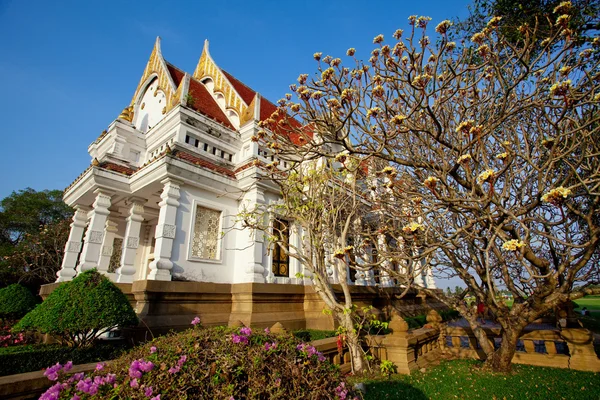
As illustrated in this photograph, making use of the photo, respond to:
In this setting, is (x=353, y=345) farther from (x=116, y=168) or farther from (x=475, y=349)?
(x=116, y=168)

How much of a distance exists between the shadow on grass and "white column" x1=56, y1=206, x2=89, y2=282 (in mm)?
9893

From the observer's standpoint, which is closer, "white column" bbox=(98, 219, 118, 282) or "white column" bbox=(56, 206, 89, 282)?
"white column" bbox=(56, 206, 89, 282)

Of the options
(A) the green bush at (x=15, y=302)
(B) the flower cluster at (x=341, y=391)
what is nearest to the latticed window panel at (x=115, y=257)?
(A) the green bush at (x=15, y=302)

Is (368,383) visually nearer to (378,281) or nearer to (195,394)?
(195,394)

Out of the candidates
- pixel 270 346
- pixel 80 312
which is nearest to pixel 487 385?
pixel 270 346

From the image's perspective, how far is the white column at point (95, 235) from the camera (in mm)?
9320

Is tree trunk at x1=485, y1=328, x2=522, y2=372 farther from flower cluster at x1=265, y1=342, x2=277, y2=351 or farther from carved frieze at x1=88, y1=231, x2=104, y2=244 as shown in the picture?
carved frieze at x1=88, y1=231, x2=104, y2=244

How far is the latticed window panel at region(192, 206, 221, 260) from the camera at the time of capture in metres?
9.23

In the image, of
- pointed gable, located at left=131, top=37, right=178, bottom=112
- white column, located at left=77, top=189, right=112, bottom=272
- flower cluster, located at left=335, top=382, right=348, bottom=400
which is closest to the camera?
flower cluster, located at left=335, top=382, right=348, bottom=400

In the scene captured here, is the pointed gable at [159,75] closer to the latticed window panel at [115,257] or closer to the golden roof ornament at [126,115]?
the golden roof ornament at [126,115]

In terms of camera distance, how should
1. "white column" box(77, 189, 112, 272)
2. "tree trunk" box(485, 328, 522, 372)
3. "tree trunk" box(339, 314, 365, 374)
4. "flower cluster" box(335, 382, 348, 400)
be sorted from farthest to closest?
"white column" box(77, 189, 112, 272) < "tree trunk" box(339, 314, 365, 374) < "tree trunk" box(485, 328, 522, 372) < "flower cluster" box(335, 382, 348, 400)

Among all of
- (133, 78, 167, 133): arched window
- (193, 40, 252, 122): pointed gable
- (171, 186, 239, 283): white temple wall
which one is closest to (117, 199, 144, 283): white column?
(171, 186, 239, 283): white temple wall

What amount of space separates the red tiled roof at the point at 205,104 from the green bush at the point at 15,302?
8102 mm

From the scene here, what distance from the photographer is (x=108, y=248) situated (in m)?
10.8
